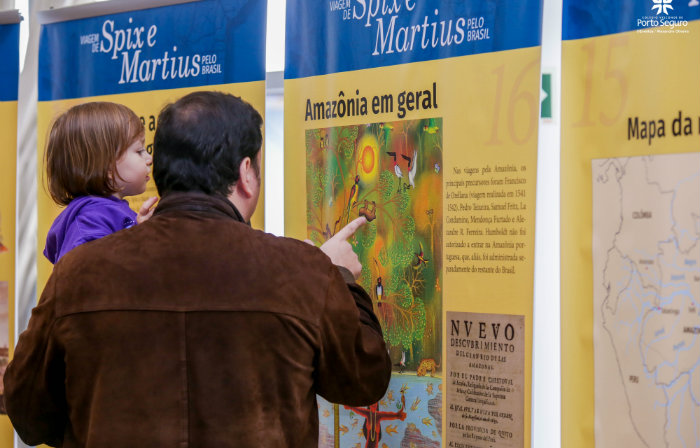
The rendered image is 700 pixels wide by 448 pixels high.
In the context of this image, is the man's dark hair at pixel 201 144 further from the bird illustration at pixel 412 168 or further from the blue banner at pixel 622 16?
the blue banner at pixel 622 16

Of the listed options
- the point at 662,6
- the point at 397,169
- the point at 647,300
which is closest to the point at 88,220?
the point at 397,169

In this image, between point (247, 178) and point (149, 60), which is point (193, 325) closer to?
point (247, 178)

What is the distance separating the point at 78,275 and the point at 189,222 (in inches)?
10.2

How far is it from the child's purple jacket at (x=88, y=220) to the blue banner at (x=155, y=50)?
2.45ft

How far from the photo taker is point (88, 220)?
2.31m

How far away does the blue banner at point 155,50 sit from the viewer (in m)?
2.88

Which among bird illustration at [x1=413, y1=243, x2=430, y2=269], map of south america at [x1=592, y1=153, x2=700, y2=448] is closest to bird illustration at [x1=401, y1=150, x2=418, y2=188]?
bird illustration at [x1=413, y1=243, x2=430, y2=269]

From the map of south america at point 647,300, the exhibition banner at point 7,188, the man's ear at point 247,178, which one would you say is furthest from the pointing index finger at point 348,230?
the exhibition banner at point 7,188

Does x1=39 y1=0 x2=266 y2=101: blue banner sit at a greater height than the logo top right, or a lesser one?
greater

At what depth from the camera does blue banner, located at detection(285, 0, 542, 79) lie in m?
2.26

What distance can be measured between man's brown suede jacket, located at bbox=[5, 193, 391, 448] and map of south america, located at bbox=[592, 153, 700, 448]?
2.45 feet

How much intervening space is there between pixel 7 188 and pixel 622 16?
264 centimetres

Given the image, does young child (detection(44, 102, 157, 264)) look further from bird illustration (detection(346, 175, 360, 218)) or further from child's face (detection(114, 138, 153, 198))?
bird illustration (detection(346, 175, 360, 218))

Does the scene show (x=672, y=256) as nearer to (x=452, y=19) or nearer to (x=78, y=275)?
(x=452, y=19)
